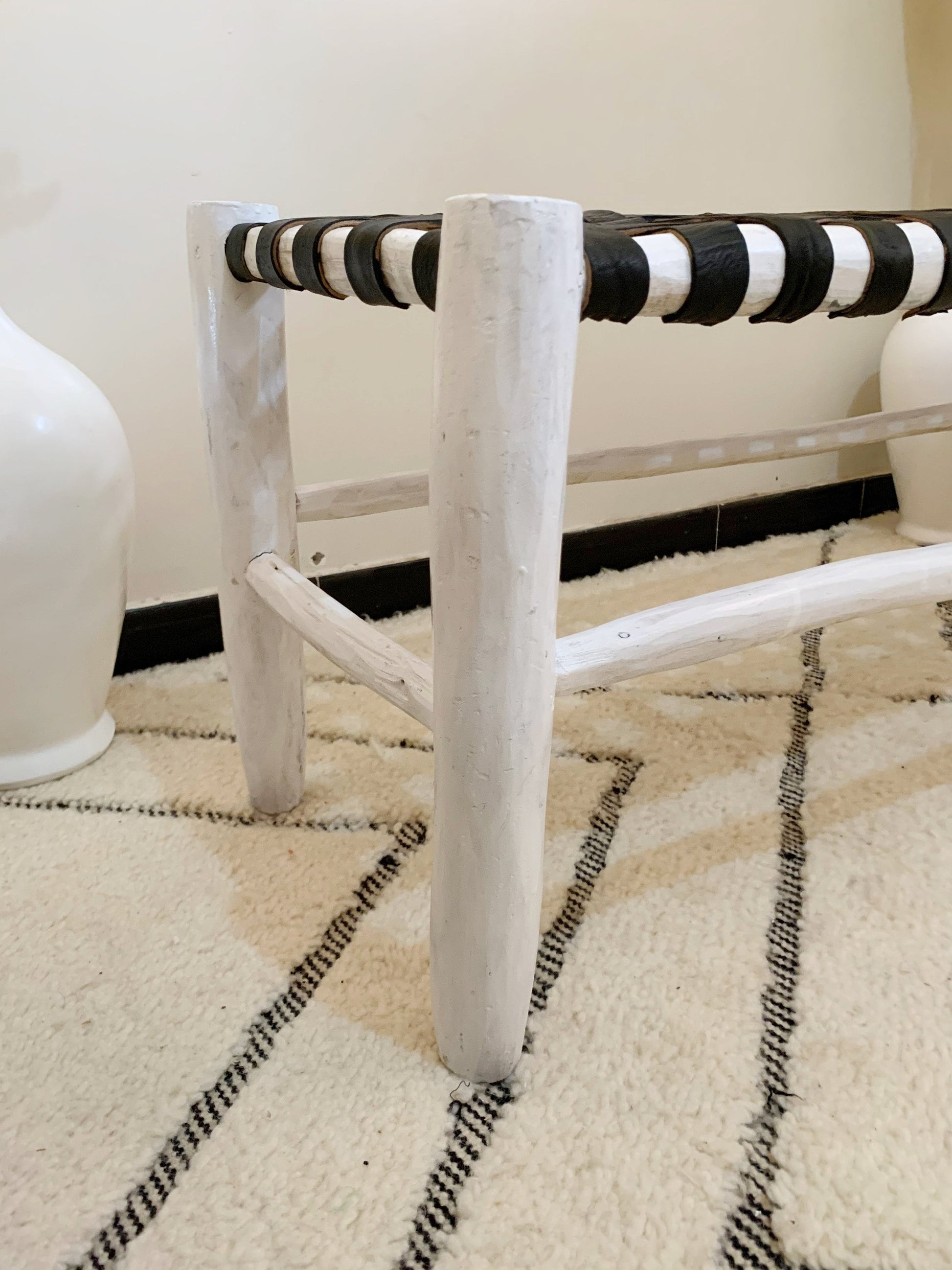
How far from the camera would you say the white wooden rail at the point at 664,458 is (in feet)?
2.20

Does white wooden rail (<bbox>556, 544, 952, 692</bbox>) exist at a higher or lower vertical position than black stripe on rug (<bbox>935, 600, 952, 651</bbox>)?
higher

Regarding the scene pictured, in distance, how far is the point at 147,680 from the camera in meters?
0.94

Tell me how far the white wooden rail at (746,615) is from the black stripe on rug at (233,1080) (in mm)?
251

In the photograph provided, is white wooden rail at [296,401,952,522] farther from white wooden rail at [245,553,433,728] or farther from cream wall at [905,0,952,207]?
cream wall at [905,0,952,207]

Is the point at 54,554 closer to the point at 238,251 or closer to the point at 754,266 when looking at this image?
the point at 238,251

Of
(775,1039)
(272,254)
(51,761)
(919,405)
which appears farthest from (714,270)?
(919,405)

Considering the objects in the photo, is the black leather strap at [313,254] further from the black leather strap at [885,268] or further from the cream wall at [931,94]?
the cream wall at [931,94]

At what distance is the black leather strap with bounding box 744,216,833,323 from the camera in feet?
1.35

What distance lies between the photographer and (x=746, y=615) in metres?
0.47

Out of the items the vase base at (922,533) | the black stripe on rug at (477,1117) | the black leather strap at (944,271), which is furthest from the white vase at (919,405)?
the black stripe on rug at (477,1117)

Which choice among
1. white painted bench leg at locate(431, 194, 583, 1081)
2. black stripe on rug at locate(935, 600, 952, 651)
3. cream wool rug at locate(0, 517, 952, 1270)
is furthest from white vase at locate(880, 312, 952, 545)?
white painted bench leg at locate(431, 194, 583, 1081)

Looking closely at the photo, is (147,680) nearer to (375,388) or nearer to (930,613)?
(375,388)

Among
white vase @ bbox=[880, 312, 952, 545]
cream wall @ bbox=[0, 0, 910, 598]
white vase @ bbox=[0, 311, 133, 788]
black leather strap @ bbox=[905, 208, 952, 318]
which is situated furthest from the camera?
white vase @ bbox=[880, 312, 952, 545]

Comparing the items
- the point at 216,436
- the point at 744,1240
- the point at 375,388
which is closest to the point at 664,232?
the point at 216,436
